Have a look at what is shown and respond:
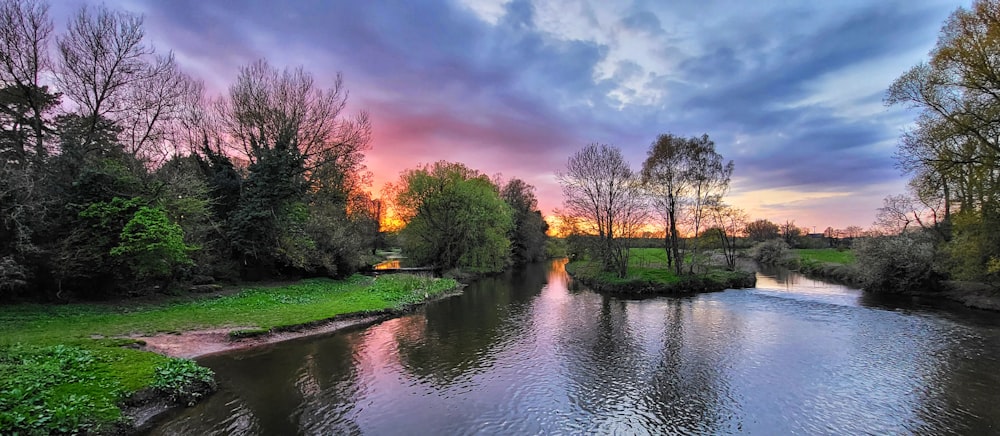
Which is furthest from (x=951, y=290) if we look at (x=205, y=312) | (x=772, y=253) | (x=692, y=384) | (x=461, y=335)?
(x=205, y=312)

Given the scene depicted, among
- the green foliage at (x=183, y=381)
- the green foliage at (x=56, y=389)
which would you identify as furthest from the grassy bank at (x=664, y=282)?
the green foliage at (x=56, y=389)

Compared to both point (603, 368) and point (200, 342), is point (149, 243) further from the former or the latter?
point (603, 368)

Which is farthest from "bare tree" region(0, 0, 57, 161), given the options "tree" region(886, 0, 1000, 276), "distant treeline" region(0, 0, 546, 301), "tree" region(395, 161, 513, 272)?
"tree" region(886, 0, 1000, 276)

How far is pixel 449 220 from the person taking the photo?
40.8 meters

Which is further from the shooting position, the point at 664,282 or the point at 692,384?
the point at 664,282

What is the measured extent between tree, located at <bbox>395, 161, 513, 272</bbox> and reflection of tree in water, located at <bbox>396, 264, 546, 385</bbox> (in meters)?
13.0

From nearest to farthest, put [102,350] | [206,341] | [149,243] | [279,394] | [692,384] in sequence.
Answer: [279,394]
[102,350]
[692,384]
[206,341]
[149,243]

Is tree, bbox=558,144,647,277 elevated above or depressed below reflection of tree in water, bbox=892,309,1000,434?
above

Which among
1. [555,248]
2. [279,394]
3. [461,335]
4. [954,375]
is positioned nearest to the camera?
[279,394]

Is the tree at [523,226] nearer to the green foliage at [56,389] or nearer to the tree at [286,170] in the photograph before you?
the tree at [286,170]

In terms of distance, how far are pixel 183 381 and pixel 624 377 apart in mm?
11173

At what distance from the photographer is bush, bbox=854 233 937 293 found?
23984 mm

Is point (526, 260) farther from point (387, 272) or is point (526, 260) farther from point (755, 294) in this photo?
point (755, 294)

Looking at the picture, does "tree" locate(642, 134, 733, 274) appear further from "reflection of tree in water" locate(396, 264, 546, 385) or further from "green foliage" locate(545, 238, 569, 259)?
"green foliage" locate(545, 238, 569, 259)
